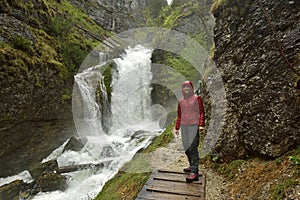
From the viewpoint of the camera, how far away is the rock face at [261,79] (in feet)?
12.7

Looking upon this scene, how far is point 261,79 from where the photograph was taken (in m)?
4.42

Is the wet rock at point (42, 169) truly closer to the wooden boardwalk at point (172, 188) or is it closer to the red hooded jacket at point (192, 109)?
the wooden boardwalk at point (172, 188)

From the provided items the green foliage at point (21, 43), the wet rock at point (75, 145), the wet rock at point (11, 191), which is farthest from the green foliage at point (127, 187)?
the green foliage at point (21, 43)

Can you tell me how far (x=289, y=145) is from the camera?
12.3 ft

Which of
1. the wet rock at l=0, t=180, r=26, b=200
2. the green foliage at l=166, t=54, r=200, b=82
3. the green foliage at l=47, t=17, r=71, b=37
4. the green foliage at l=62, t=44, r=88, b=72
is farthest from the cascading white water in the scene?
the green foliage at l=47, t=17, r=71, b=37

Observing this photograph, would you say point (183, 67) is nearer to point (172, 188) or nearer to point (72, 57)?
point (72, 57)

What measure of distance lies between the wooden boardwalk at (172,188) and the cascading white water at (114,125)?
3928mm

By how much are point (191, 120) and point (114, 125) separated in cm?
1349

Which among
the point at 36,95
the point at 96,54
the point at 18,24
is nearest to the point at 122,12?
the point at 96,54

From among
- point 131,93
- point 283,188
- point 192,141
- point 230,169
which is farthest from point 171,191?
point 131,93

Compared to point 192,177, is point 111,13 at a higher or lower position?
higher

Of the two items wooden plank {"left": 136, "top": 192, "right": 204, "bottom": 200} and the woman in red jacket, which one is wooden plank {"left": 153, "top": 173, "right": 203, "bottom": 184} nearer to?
the woman in red jacket

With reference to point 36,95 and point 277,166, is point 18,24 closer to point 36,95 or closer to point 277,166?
point 36,95

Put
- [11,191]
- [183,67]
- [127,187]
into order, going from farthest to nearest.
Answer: [183,67]
[11,191]
[127,187]
